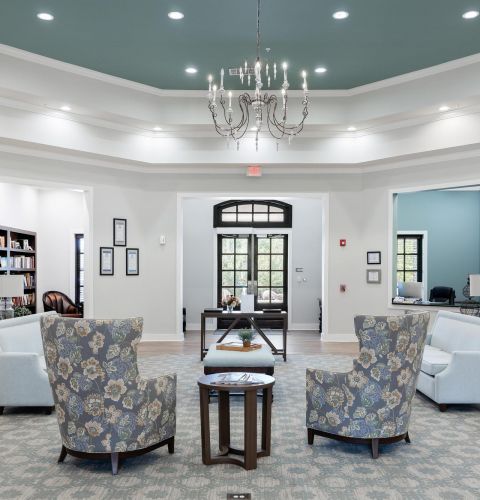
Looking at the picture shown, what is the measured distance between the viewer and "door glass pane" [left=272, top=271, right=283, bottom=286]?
12.7m

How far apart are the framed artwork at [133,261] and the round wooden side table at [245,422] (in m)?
6.01

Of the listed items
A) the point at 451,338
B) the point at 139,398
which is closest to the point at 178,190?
the point at 451,338

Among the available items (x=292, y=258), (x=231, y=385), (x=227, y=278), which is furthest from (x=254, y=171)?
(x=231, y=385)

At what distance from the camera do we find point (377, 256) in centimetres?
1004

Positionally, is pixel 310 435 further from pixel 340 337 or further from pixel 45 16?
pixel 340 337

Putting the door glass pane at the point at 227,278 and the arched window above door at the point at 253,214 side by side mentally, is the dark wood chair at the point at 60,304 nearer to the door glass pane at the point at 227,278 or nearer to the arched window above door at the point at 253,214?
the door glass pane at the point at 227,278

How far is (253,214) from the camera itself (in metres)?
12.7

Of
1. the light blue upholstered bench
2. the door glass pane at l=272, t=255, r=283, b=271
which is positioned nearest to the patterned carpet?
the light blue upholstered bench

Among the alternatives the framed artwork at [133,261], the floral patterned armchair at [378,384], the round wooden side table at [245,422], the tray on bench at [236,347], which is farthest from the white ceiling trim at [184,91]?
the round wooden side table at [245,422]

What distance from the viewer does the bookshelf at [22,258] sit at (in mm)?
9719

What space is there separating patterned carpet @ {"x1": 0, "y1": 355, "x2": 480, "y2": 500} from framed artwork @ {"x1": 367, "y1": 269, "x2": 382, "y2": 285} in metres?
4.93

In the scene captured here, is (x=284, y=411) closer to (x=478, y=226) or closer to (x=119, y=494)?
(x=119, y=494)

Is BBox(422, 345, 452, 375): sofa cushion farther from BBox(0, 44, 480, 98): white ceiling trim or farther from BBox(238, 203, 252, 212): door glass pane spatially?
BBox(238, 203, 252, 212): door glass pane

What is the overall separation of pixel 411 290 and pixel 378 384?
6.29m
